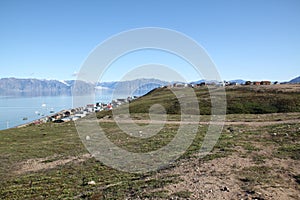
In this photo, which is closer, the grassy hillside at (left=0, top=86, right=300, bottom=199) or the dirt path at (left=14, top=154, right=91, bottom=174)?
the grassy hillside at (left=0, top=86, right=300, bottom=199)

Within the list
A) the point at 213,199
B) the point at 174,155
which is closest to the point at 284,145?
the point at 174,155

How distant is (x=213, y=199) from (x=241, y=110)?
50.4 m

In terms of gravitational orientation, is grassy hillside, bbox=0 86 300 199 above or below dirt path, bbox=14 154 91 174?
above

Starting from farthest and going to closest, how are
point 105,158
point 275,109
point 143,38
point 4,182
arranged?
point 275,109 → point 143,38 → point 105,158 → point 4,182

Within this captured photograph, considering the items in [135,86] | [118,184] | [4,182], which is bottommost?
[4,182]

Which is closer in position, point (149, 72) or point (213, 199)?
point (213, 199)

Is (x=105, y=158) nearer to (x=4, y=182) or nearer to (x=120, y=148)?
(x=120, y=148)

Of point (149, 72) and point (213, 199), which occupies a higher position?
point (149, 72)

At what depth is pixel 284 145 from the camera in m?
17.2

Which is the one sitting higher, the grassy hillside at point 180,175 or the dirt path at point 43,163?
the grassy hillside at point 180,175

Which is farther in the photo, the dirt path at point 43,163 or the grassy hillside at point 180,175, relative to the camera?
the dirt path at point 43,163

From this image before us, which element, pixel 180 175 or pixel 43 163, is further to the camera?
pixel 43 163

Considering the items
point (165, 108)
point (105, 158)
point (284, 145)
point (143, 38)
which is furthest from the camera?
point (165, 108)

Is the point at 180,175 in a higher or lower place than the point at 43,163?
higher
